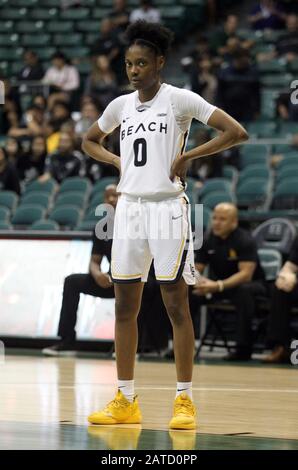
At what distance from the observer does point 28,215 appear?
15.5 metres

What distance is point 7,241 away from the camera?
12898mm

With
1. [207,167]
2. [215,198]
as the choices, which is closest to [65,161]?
[207,167]

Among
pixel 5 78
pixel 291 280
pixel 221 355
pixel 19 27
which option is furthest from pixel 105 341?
pixel 19 27

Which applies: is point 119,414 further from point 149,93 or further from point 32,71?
point 32,71

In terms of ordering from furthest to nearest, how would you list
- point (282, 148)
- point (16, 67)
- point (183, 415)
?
point (16, 67) → point (282, 148) → point (183, 415)

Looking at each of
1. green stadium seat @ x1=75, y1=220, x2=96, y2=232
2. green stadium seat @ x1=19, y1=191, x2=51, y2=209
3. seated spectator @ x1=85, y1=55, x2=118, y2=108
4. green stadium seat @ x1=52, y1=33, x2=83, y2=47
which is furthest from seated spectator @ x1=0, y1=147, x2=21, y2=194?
green stadium seat @ x1=52, y1=33, x2=83, y2=47

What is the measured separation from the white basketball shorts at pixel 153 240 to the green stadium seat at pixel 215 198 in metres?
7.51

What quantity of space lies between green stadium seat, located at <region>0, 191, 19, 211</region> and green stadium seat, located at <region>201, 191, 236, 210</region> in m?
3.51

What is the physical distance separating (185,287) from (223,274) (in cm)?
569

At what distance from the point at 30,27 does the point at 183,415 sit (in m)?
18.1

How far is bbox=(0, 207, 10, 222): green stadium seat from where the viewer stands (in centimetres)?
1564

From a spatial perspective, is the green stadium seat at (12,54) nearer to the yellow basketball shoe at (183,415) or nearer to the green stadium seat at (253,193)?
the green stadium seat at (253,193)

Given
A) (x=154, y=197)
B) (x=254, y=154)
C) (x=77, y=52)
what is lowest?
(x=154, y=197)

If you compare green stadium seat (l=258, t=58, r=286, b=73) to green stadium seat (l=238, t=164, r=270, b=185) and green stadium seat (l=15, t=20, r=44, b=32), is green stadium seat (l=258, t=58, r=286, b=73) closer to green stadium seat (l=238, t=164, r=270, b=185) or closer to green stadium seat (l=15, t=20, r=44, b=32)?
green stadium seat (l=238, t=164, r=270, b=185)
